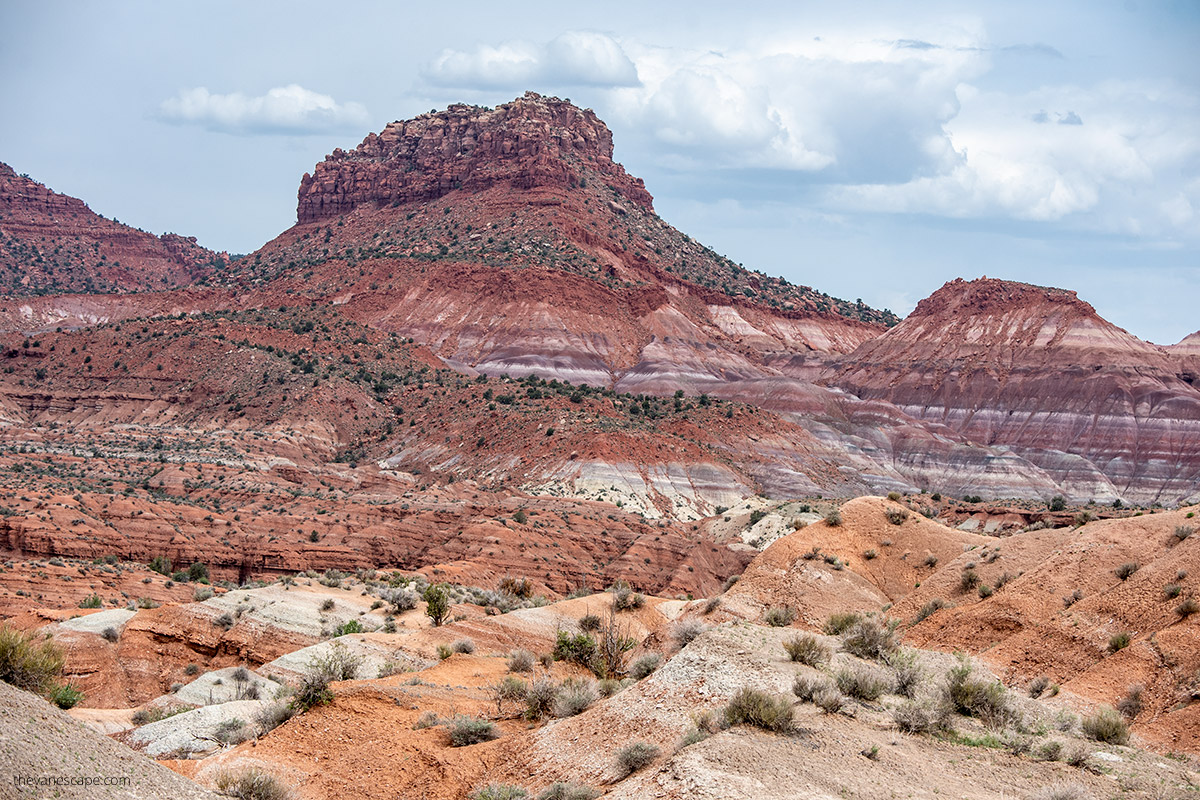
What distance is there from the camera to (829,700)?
16.0 meters

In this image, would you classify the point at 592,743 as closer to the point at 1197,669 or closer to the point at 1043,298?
the point at 1197,669

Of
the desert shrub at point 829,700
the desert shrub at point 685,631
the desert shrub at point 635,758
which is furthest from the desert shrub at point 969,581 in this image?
the desert shrub at point 635,758

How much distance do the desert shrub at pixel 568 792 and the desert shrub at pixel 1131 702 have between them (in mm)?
9158

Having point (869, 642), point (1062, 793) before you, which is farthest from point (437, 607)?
point (1062, 793)

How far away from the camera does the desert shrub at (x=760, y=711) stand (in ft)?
49.2

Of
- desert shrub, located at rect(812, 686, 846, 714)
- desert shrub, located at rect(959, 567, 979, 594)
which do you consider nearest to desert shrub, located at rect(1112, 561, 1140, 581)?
desert shrub, located at rect(959, 567, 979, 594)

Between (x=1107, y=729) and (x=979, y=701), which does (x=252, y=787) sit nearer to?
(x=979, y=701)

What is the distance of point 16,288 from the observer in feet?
579

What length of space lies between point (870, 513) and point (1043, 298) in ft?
415

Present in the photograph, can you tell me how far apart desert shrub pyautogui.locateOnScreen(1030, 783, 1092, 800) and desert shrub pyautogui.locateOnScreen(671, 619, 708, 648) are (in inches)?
325

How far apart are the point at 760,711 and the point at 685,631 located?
6767 millimetres

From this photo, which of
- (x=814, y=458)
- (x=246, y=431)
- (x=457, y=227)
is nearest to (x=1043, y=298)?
(x=814, y=458)

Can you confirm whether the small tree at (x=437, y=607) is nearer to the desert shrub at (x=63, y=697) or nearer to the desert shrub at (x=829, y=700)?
the desert shrub at (x=63, y=697)

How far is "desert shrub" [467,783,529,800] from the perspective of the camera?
50.8ft
